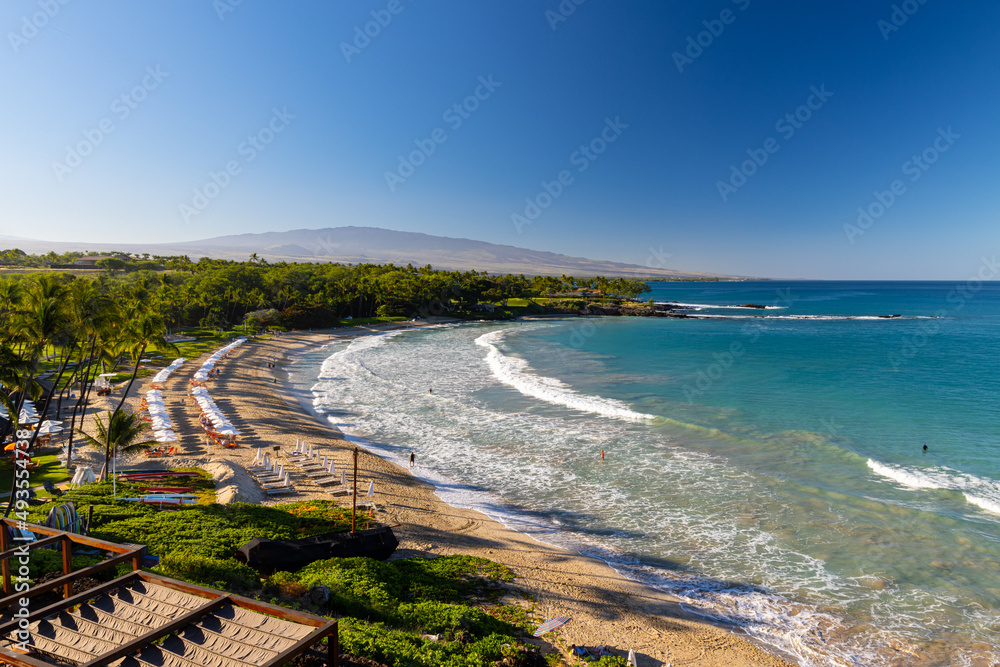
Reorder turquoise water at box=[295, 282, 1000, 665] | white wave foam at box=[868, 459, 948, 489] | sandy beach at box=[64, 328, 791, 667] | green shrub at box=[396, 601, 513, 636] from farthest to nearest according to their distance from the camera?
white wave foam at box=[868, 459, 948, 489], turquoise water at box=[295, 282, 1000, 665], sandy beach at box=[64, 328, 791, 667], green shrub at box=[396, 601, 513, 636]

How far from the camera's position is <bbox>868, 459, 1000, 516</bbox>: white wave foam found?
60.2 feet

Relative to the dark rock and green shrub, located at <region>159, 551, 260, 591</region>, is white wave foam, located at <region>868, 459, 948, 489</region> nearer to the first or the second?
the dark rock

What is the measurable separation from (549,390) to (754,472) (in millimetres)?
17727

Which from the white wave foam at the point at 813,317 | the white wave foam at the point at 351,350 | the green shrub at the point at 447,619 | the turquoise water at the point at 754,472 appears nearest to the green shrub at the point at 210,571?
the green shrub at the point at 447,619

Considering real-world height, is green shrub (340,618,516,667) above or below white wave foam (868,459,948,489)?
above

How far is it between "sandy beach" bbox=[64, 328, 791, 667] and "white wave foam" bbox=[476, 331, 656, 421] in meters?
14.8

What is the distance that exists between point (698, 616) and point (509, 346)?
5155cm

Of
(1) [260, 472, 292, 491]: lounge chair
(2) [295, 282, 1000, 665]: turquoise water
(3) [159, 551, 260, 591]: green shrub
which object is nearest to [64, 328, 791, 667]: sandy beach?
(1) [260, 472, 292, 491]: lounge chair

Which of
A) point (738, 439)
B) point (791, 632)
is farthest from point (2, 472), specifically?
point (738, 439)

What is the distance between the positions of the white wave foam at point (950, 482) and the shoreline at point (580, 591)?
13936 mm

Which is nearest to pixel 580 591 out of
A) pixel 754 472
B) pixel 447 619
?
pixel 447 619

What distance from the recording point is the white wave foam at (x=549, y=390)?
31.6 meters

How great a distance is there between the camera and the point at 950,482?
65.5 ft

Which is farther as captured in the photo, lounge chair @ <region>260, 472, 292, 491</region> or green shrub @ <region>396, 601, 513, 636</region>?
lounge chair @ <region>260, 472, 292, 491</region>
